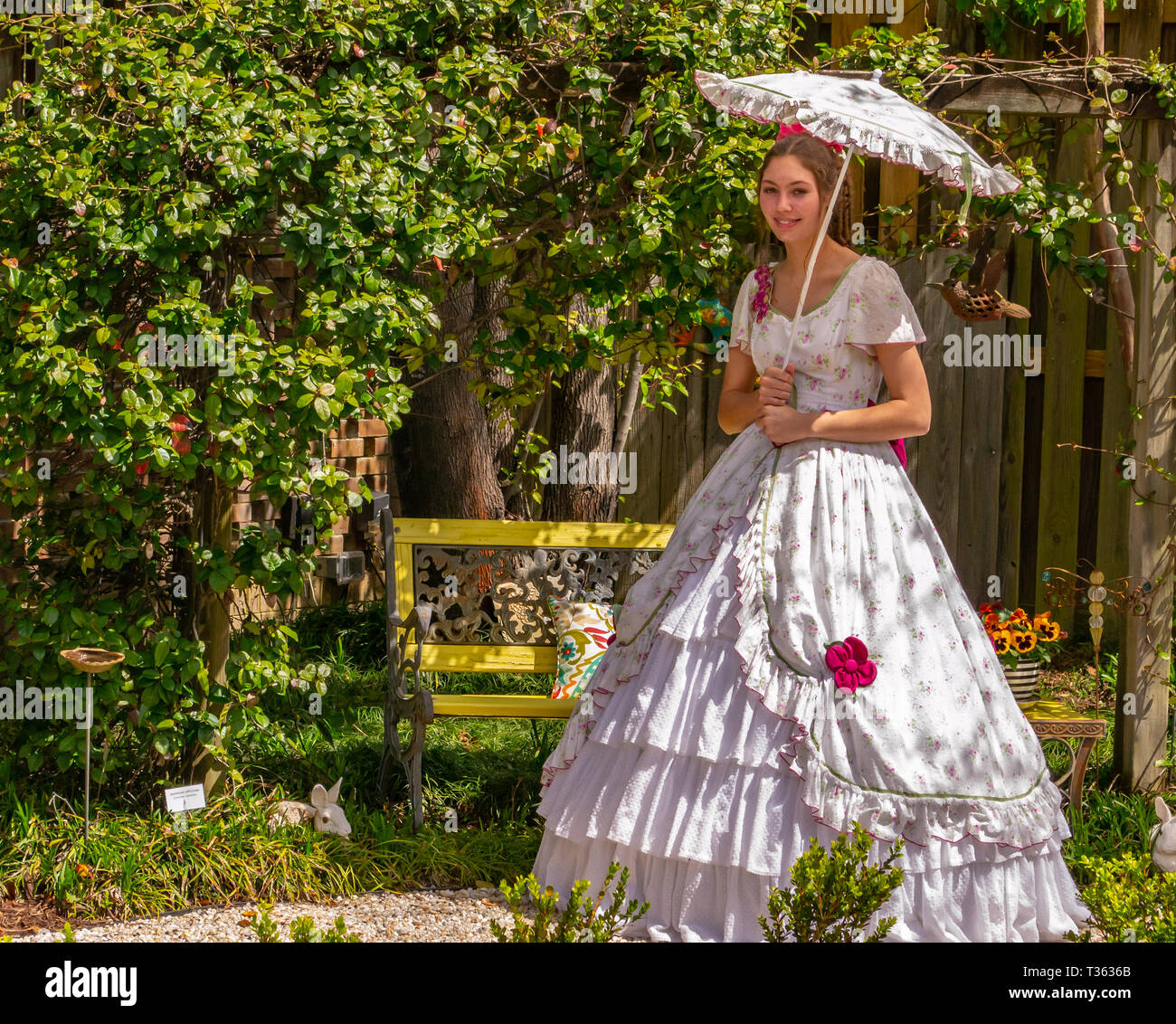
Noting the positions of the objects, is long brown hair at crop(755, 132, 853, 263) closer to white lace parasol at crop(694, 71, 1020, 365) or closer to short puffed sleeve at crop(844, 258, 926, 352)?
white lace parasol at crop(694, 71, 1020, 365)

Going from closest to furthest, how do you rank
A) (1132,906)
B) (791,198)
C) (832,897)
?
(832,897)
(1132,906)
(791,198)

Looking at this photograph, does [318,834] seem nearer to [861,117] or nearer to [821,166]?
[821,166]

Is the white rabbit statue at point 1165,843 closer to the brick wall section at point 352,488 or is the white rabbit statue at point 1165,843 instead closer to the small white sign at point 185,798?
the small white sign at point 185,798

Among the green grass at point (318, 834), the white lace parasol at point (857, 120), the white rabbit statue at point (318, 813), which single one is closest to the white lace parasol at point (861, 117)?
the white lace parasol at point (857, 120)

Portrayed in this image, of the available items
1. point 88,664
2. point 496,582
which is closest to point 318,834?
point 88,664

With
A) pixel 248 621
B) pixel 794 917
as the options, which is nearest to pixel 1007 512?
pixel 248 621

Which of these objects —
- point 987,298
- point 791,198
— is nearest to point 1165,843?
point 987,298

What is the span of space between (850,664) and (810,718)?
17cm

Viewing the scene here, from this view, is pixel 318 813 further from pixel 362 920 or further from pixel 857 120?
pixel 857 120

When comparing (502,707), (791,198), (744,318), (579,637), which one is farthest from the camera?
(579,637)

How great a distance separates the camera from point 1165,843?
363cm

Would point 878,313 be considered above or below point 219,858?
above

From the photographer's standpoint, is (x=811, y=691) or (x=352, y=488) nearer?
(x=811, y=691)

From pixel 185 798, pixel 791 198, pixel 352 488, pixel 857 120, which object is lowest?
pixel 185 798
